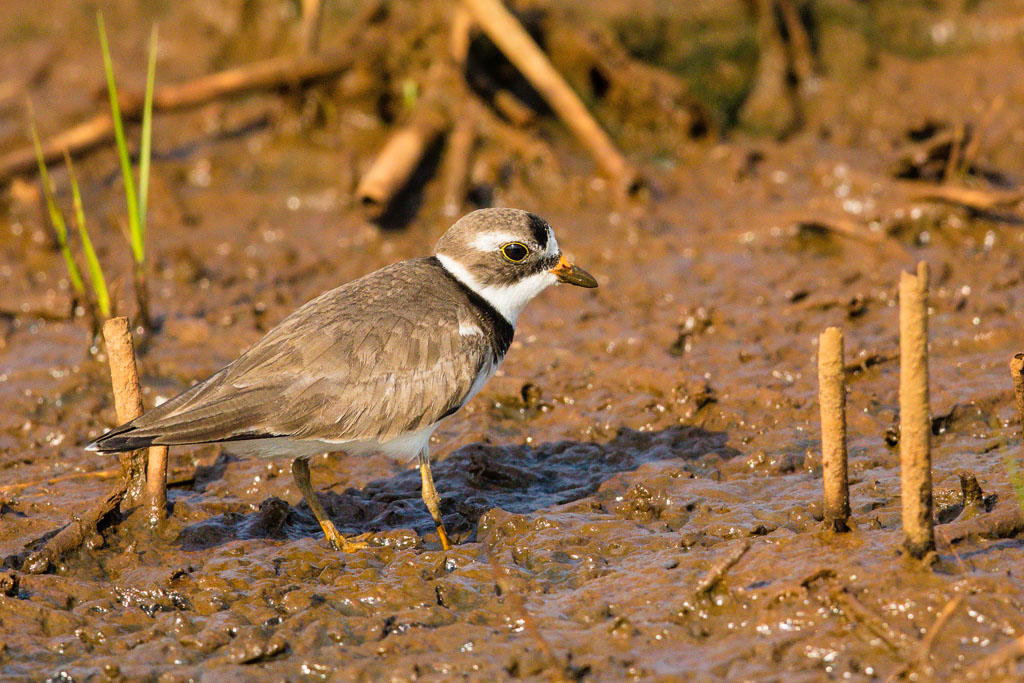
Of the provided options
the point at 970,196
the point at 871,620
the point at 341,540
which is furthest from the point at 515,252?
the point at 970,196

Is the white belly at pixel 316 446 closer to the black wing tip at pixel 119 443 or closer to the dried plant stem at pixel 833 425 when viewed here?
the black wing tip at pixel 119 443

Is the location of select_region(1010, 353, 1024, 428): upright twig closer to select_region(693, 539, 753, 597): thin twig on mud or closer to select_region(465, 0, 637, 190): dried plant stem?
select_region(693, 539, 753, 597): thin twig on mud

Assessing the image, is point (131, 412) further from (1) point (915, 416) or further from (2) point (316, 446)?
(1) point (915, 416)

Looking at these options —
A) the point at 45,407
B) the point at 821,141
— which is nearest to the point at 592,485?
the point at 45,407

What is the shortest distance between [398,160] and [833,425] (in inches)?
221

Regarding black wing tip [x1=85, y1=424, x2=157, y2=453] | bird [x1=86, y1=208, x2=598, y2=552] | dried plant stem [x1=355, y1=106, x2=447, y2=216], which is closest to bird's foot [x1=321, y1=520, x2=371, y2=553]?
bird [x1=86, y1=208, x2=598, y2=552]

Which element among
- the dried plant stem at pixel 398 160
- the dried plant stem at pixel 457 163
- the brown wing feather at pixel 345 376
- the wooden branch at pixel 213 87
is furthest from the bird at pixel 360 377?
the wooden branch at pixel 213 87

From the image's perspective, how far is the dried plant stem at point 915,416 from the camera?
378 centimetres

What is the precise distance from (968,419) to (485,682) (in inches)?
133

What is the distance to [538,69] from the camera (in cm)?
926

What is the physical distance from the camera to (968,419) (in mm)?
5930

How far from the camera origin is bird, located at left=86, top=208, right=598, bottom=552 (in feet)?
16.6

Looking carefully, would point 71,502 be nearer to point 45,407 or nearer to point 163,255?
point 45,407

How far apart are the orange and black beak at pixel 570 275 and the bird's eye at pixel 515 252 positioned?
0.25 metres
